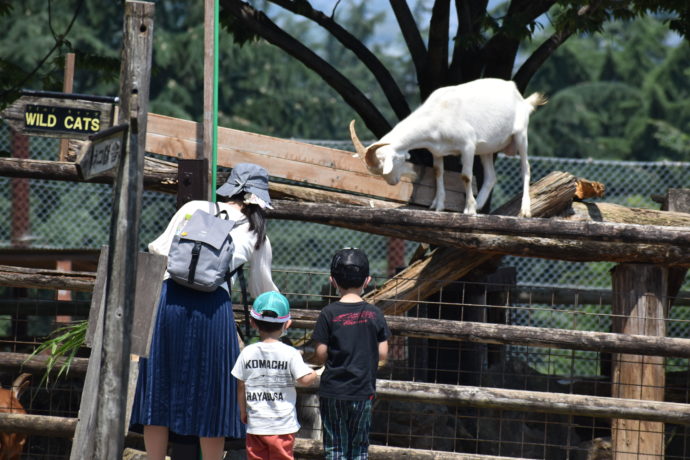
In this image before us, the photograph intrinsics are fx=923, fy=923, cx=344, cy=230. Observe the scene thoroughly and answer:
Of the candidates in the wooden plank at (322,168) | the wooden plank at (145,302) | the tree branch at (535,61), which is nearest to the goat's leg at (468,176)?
the wooden plank at (322,168)

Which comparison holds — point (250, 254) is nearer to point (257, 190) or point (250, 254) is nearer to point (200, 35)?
point (257, 190)

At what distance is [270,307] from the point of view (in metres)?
4.47

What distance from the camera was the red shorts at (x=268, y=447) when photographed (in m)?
4.51

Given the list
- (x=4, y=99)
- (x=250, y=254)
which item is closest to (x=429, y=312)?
(x=250, y=254)

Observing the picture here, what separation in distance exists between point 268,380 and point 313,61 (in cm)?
460

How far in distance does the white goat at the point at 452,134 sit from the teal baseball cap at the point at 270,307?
216 cm

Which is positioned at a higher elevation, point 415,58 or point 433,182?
point 415,58

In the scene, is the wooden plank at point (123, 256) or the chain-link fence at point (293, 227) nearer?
the wooden plank at point (123, 256)

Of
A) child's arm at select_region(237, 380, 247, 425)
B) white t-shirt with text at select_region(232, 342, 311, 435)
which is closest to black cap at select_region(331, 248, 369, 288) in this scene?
white t-shirt with text at select_region(232, 342, 311, 435)

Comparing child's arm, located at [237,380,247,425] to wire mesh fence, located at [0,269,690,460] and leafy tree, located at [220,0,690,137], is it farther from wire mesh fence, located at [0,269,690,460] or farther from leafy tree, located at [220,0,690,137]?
leafy tree, located at [220,0,690,137]

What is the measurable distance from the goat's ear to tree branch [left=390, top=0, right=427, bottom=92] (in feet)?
7.39

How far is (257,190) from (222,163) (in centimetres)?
221

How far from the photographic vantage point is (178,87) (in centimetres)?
2659

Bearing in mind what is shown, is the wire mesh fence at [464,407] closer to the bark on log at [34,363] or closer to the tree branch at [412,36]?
the bark on log at [34,363]
